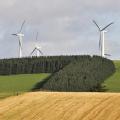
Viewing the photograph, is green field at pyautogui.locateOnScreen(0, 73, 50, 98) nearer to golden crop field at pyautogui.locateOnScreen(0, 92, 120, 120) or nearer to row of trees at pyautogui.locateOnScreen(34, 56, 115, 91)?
row of trees at pyautogui.locateOnScreen(34, 56, 115, 91)

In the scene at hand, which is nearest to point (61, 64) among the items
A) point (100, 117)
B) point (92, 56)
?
point (92, 56)

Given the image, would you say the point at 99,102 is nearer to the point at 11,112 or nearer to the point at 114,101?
the point at 114,101

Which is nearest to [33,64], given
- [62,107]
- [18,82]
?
[18,82]

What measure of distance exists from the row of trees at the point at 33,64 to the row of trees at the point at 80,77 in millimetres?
11783

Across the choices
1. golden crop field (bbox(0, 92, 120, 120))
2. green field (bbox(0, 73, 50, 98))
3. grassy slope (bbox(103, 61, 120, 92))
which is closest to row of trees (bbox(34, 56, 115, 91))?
grassy slope (bbox(103, 61, 120, 92))

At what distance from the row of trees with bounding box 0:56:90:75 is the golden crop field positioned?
2100 inches

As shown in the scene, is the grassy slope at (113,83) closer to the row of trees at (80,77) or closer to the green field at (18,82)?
the row of trees at (80,77)

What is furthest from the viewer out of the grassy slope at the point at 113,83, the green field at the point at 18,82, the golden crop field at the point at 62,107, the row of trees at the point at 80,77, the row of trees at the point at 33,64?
the row of trees at the point at 33,64

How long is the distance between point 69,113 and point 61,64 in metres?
62.1

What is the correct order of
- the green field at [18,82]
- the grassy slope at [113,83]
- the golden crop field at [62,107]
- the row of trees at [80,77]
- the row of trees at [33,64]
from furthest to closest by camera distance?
the row of trees at [33,64] < the green field at [18,82] < the row of trees at [80,77] < the grassy slope at [113,83] < the golden crop field at [62,107]

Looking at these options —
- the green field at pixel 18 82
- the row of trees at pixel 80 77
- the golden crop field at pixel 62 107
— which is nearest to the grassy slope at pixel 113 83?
the row of trees at pixel 80 77

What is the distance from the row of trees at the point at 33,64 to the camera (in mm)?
97069

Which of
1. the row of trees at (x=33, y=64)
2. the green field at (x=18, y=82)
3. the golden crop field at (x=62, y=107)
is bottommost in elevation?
the green field at (x=18, y=82)

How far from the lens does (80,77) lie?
74.8 metres
